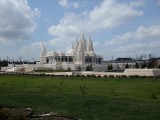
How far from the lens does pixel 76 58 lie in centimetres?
7038

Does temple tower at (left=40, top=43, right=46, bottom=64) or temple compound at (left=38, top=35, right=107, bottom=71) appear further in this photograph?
temple tower at (left=40, top=43, right=46, bottom=64)

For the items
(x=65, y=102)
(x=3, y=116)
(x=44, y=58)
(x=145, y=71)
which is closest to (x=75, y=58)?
(x=44, y=58)

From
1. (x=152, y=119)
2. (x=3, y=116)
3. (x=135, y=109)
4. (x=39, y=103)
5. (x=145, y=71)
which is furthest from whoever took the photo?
(x=145, y=71)

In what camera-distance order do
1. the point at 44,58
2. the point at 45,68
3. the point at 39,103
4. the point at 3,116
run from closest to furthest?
the point at 3,116 → the point at 39,103 → the point at 45,68 → the point at 44,58

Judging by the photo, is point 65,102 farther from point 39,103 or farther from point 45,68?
point 45,68

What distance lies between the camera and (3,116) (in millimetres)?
7336

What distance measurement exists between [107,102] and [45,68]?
52.3 metres

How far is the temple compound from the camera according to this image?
6456 centimetres

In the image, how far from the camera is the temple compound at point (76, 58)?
212 ft

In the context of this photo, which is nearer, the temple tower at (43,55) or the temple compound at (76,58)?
the temple compound at (76,58)

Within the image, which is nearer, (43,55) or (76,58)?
(76,58)

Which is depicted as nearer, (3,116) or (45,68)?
(3,116)

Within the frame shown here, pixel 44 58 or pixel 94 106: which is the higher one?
pixel 44 58

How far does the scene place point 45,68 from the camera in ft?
209
